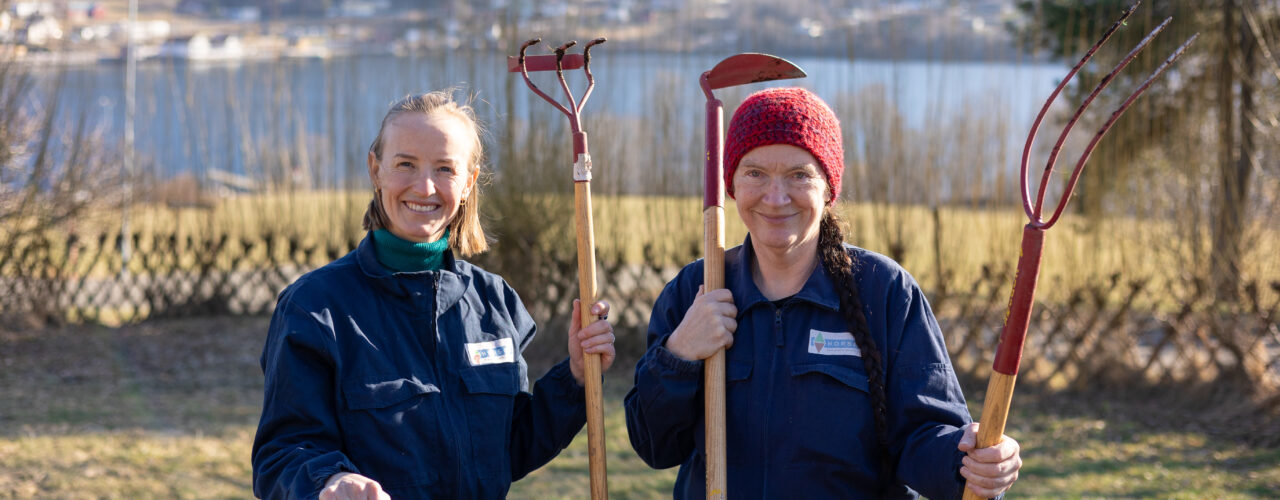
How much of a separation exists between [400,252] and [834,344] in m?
0.97

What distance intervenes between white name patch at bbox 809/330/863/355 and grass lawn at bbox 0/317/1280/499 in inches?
117

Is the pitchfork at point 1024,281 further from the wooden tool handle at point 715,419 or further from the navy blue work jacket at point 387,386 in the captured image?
the navy blue work jacket at point 387,386

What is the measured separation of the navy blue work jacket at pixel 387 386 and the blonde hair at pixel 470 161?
88 mm

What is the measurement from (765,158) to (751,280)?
0.29 meters

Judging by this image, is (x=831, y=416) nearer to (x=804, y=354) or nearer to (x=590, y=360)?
(x=804, y=354)

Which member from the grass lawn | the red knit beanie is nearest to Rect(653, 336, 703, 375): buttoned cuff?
the red knit beanie

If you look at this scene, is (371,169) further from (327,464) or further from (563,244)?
(563,244)

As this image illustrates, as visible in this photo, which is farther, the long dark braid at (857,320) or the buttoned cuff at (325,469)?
the long dark braid at (857,320)

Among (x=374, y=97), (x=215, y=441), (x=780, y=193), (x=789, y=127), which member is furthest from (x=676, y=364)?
(x=374, y=97)

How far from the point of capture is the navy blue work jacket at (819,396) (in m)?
2.19

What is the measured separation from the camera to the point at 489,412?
2.31 meters

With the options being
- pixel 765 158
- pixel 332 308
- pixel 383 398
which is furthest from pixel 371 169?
pixel 765 158

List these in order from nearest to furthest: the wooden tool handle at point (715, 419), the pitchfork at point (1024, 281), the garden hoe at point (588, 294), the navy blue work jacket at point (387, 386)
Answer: the pitchfork at point (1024, 281) < the navy blue work jacket at point (387, 386) < the wooden tool handle at point (715, 419) < the garden hoe at point (588, 294)

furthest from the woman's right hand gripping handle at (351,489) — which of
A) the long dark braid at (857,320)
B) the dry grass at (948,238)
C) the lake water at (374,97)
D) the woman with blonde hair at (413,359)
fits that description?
the lake water at (374,97)
